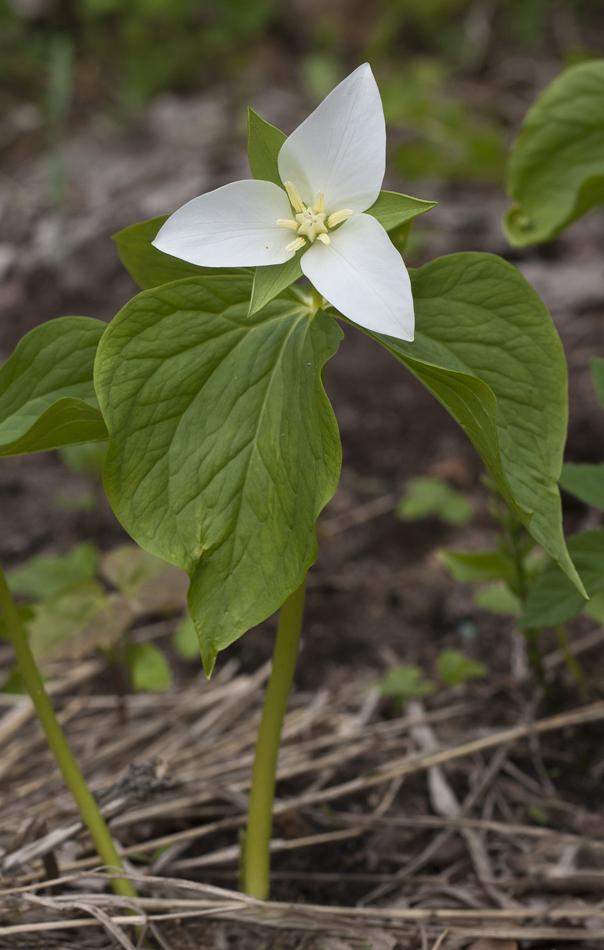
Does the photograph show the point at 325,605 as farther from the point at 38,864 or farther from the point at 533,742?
the point at 38,864

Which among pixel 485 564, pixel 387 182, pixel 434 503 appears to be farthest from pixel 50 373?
pixel 387 182

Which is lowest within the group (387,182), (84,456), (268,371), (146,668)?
(146,668)

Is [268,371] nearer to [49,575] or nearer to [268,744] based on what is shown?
[268,744]

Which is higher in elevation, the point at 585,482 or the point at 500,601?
the point at 585,482

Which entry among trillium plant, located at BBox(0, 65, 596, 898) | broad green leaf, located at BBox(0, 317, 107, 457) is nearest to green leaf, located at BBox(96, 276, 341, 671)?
trillium plant, located at BBox(0, 65, 596, 898)

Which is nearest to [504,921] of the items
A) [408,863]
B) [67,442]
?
[408,863]

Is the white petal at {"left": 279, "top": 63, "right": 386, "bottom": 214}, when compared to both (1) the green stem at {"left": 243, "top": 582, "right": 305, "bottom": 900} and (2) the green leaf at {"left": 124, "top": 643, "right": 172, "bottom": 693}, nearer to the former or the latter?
(1) the green stem at {"left": 243, "top": 582, "right": 305, "bottom": 900}
